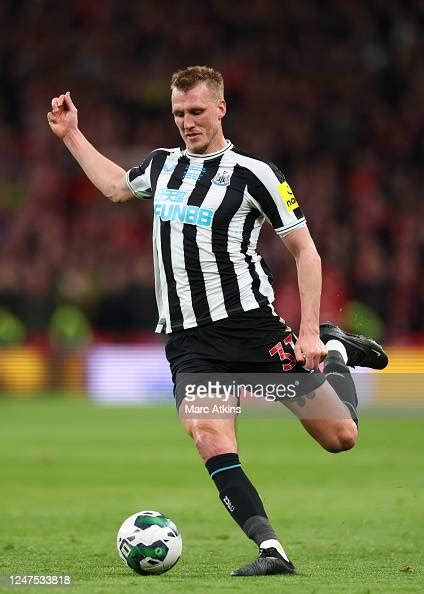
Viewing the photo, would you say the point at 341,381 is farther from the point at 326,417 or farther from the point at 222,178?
the point at 222,178

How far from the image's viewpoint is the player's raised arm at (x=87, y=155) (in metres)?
6.41

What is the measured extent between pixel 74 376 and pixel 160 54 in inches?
295

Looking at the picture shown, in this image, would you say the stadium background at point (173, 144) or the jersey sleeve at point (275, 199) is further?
the stadium background at point (173, 144)

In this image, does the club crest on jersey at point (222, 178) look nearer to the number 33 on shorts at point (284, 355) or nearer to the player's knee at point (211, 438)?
the number 33 on shorts at point (284, 355)

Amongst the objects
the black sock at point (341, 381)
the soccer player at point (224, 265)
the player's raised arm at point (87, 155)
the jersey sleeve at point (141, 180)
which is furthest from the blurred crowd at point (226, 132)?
the soccer player at point (224, 265)

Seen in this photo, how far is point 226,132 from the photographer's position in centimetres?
2267

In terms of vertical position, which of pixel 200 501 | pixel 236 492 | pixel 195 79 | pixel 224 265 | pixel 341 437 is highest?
pixel 195 79

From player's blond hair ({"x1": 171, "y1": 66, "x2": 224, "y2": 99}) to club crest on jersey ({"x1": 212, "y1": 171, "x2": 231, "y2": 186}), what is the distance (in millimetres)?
352

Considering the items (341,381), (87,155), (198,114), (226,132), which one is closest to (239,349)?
(341,381)

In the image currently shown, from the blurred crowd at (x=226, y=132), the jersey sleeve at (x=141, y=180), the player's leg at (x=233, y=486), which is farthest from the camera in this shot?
the blurred crowd at (x=226, y=132)

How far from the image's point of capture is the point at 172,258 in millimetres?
5871

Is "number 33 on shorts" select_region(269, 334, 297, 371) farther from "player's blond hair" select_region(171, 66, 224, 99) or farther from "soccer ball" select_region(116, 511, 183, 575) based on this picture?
"player's blond hair" select_region(171, 66, 224, 99)

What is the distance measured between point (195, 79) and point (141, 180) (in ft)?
2.17

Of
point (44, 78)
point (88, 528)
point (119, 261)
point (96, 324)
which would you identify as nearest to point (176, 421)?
point (96, 324)
